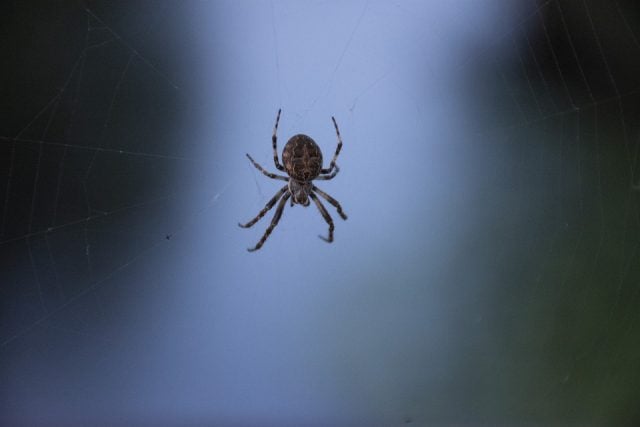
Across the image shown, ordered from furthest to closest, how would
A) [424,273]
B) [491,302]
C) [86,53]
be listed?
1. [424,273]
2. [491,302]
3. [86,53]

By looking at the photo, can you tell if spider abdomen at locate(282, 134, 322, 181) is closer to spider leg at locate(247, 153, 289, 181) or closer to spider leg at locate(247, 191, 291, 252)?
spider leg at locate(247, 153, 289, 181)

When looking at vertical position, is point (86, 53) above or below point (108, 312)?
above

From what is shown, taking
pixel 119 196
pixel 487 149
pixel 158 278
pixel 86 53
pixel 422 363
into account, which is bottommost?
pixel 422 363

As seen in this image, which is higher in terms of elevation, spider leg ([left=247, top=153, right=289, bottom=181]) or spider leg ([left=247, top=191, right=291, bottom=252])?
spider leg ([left=247, top=153, right=289, bottom=181])

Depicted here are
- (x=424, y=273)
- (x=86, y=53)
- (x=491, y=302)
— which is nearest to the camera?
(x=86, y=53)

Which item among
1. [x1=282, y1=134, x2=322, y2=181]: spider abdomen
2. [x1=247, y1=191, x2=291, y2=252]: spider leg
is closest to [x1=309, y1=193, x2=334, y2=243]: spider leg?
[x1=247, y1=191, x2=291, y2=252]: spider leg

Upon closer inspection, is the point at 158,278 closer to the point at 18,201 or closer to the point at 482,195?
the point at 18,201

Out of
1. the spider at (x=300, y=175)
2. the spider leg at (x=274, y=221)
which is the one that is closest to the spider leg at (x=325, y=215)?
the spider at (x=300, y=175)

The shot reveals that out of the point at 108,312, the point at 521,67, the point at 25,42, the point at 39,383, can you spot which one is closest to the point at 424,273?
the point at 521,67
